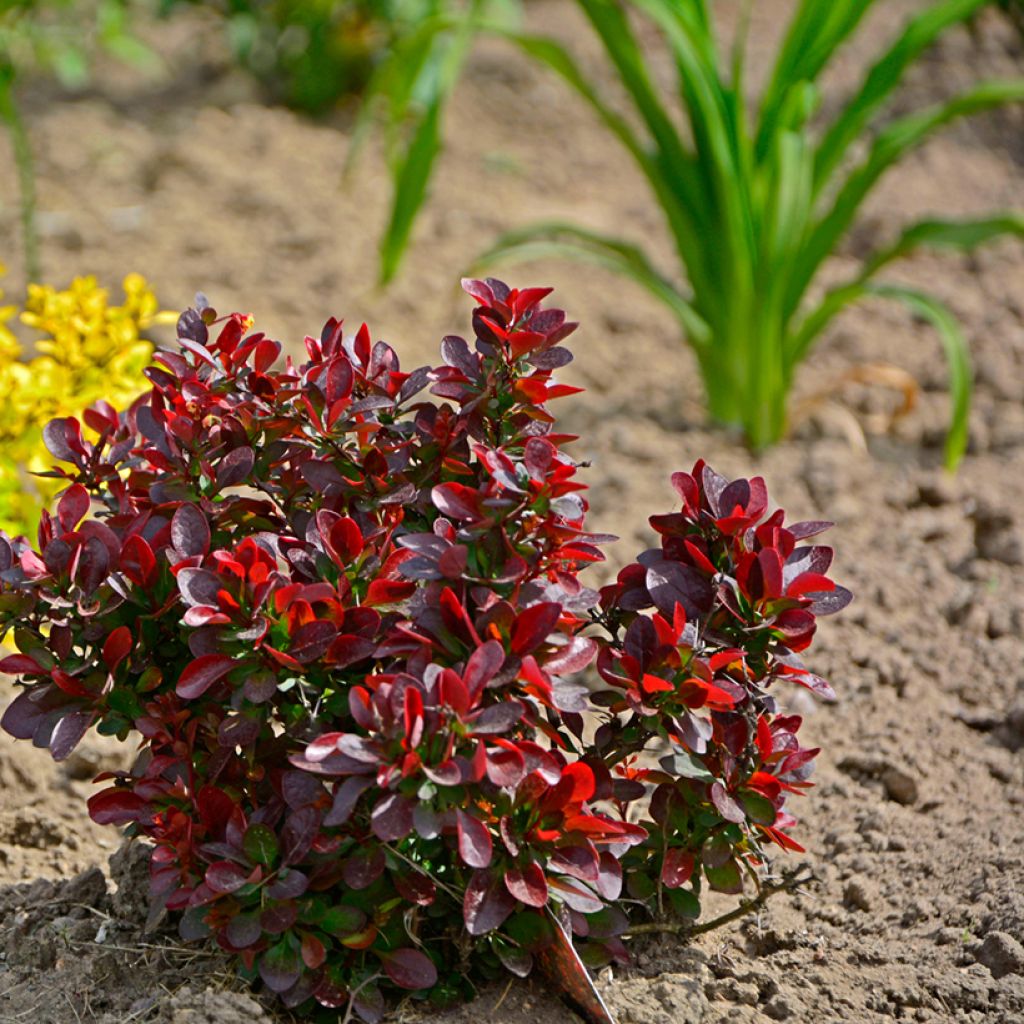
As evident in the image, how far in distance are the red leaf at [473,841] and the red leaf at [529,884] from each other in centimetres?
7

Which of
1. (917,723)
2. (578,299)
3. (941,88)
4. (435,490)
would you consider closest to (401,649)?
(435,490)

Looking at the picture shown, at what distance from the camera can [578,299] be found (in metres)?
3.79

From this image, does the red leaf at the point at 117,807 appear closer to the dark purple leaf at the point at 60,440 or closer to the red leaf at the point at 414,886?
the red leaf at the point at 414,886

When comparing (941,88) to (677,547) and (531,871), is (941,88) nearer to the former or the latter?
(677,547)

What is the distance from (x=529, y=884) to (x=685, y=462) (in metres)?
1.82

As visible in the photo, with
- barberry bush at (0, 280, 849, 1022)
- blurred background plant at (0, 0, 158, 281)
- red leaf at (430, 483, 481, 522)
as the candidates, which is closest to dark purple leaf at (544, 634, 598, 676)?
barberry bush at (0, 280, 849, 1022)

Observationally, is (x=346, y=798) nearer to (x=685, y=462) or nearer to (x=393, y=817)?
(x=393, y=817)

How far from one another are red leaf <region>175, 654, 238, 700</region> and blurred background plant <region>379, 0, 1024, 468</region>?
1886mm

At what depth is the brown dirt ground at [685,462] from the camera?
1619 millimetres

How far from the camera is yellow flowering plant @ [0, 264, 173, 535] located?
2.04 m

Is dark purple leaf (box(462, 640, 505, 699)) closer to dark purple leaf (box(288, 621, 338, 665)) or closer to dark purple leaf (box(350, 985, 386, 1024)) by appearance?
dark purple leaf (box(288, 621, 338, 665))

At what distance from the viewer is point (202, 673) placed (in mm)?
1360

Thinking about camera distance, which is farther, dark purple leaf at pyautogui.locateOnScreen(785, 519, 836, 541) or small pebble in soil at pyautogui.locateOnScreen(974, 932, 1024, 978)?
small pebble in soil at pyautogui.locateOnScreen(974, 932, 1024, 978)

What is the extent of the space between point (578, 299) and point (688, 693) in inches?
98.7
